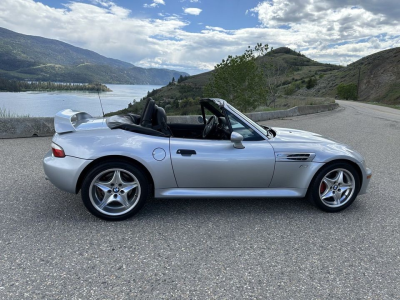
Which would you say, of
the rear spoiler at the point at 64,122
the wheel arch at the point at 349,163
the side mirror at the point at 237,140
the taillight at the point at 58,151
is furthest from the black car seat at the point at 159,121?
the wheel arch at the point at 349,163

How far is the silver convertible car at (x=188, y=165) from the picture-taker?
9.81ft

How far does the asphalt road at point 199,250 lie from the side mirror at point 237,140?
0.84m

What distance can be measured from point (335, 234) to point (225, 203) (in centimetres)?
132

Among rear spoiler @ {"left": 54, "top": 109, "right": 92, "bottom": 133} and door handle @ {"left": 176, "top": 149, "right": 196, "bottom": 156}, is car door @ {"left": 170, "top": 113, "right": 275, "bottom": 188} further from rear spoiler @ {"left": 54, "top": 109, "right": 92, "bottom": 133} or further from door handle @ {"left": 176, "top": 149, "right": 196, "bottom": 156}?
rear spoiler @ {"left": 54, "top": 109, "right": 92, "bottom": 133}

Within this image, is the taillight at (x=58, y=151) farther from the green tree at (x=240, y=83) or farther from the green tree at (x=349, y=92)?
the green tree at (x=349, y=92)

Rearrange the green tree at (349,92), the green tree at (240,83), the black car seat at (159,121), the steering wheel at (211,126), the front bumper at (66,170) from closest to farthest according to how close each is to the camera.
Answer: the front bumper at (66,170) < the black car seat at (159,121) < the steering wheel at (211,126) < the green tree at (240,83) < the green tree at (349,92)

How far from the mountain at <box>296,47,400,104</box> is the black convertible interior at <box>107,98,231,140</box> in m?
65.1

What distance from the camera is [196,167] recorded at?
3.07 meters

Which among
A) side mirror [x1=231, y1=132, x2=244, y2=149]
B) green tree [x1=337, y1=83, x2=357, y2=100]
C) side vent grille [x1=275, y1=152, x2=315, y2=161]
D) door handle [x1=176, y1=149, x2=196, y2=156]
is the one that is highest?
green tree [x1=337, y1=83, x2=357, y2=100]

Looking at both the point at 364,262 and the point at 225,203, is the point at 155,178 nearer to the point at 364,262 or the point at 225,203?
the point at 225,203

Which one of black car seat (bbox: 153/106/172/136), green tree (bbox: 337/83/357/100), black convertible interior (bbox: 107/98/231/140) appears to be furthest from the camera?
green tree (bbox: 337/83/357/100)

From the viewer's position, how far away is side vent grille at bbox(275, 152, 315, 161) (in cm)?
321

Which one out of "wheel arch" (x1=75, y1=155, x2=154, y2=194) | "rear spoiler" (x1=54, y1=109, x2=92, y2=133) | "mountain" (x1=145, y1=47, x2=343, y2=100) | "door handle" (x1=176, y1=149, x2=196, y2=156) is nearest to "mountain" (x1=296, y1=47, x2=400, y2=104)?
"mountain" (x1=145, y1=47, x2=343, y2=100)

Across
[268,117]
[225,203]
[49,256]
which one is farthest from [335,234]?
[268,117]
